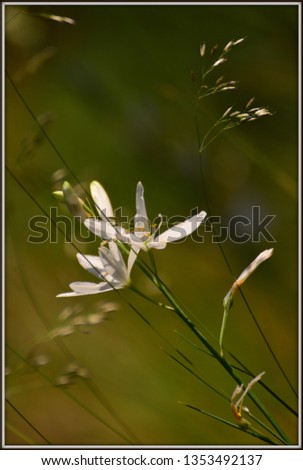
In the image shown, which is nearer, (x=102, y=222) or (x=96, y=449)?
(x=102, y=222)

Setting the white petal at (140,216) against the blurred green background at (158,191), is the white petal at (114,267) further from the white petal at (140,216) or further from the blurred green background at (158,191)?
the blurred green background at (158,191)

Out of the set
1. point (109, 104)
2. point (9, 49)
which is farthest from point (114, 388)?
point (9, 49)

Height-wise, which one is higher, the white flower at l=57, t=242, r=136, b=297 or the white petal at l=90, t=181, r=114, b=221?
the white petal at l=90, t=181, r=114, b=221

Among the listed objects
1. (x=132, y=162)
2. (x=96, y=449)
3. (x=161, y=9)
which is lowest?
(x=96, y=449)

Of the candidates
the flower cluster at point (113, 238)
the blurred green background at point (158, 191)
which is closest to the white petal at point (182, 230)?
the flower cluster at point (113, 238)

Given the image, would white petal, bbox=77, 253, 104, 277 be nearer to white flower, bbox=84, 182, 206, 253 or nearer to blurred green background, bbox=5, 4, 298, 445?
white flower, bbox=84, 182, 206, 253

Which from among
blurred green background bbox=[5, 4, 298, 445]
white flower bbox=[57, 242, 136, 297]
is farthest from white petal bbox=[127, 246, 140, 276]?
blurred green background bbox=[5, 4, 298, 445]

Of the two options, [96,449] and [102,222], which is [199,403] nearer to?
[96,449]

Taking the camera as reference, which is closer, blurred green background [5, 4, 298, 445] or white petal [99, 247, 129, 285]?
white petal [99, 247, 129, 285]
